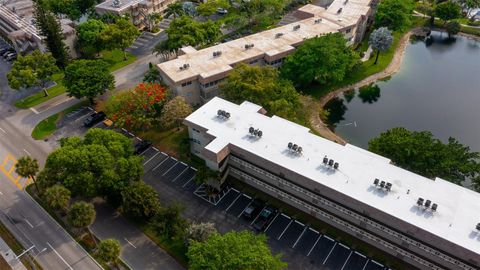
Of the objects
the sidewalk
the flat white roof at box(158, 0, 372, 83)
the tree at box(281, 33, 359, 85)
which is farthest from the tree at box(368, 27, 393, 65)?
the sidewalk

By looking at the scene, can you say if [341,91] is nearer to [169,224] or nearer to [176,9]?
[169,224]

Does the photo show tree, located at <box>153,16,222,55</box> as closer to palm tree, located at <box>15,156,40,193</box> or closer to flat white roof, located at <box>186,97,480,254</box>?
flat white roof, located at <box>186,97,480,254</box>

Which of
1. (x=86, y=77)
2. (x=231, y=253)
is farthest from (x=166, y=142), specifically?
(x=231, y=253)

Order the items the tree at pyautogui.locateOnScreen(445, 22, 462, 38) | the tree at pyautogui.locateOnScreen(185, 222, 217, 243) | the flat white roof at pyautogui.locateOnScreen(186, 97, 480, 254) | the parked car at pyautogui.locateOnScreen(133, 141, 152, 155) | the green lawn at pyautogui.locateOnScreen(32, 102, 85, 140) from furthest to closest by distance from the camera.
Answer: the tree at pyautogui.locateOnScreen(445, 22, 462, 38) → the green lawn at pyautogui.locateOnScreen(32, 102, 85, 140) → the parked car at pyautogui.locateOnScreen(133, 141, 152, 155) → the tree at pyautogui.locateOnScreen(185, 222, 217, 243) → the flat white roof at pyautogui.locateOnScreen(186, 97, 480, 254)

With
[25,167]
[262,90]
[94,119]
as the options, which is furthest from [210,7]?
[25,167]

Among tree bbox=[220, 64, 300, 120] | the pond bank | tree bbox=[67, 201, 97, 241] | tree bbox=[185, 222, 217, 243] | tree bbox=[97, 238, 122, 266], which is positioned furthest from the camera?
the pond bank

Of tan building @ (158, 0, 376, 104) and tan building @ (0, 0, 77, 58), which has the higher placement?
tan building @ (158, 0, 376, 104)

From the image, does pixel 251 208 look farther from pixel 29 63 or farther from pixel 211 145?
pixel 29 63
